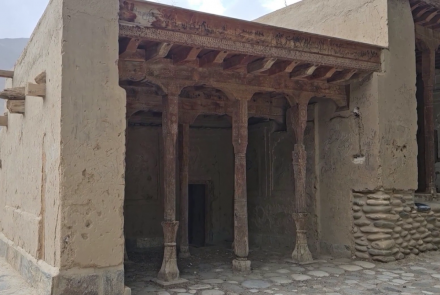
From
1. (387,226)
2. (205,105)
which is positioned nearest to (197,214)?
(205,105)

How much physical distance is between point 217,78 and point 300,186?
2.36 m

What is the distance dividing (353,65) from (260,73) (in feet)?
5.04

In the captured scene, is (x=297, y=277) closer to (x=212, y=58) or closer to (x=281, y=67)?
(x=281, y=67)

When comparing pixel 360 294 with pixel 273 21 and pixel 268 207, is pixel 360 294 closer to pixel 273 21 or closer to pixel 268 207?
pixel 268 207

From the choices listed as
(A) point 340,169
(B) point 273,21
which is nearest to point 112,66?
(A) point 340,169

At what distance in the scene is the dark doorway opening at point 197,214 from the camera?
1115cm

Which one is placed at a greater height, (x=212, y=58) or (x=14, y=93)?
(x=212, y=58)

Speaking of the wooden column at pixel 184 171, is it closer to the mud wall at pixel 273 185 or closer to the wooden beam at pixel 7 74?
the mud wall at pixel 273 185

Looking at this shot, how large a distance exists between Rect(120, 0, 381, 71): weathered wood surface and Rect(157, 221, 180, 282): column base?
8.18ft

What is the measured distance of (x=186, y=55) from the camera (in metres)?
6.25

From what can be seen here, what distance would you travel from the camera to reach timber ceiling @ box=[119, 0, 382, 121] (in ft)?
18.9

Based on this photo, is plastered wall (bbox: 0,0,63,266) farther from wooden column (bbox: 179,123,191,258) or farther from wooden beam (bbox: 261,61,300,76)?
wooden beam (bbox: 261,61,300,76)

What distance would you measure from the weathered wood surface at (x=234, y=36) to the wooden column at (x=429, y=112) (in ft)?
6.60

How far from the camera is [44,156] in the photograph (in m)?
5.59
